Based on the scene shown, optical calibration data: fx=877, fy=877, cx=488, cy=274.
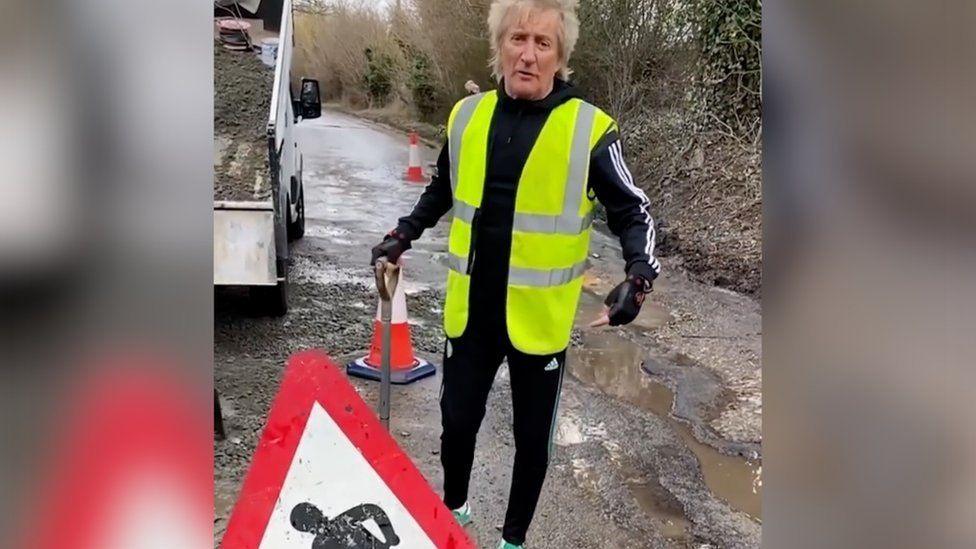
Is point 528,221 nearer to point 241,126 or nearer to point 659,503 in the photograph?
point 659,503

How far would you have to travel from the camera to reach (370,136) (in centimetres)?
2142

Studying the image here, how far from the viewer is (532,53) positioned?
246 centimetres

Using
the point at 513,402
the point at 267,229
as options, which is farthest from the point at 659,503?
the point at 267,229

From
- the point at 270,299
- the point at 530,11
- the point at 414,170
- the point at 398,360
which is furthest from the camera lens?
the point at 414,170

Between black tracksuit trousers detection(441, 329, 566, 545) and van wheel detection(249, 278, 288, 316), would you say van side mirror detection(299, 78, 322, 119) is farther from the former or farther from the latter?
black tracksuit trousers detection(441, 329, 566, 545)

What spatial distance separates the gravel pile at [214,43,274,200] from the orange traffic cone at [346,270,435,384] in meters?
0.99

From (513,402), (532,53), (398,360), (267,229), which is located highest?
(532,53)

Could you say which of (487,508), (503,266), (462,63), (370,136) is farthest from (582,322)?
(370,136)

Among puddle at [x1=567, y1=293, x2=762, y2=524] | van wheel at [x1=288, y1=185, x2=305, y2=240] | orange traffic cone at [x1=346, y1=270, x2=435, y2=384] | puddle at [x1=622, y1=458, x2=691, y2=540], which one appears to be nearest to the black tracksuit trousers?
puddle at [x1=622, y1=458, x2=691, y2=540]

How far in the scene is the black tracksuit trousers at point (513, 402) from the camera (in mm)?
2670

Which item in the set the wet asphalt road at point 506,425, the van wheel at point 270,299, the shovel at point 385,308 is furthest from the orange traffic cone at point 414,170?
the shovel at point 385,308

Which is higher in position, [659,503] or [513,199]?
[513,199]

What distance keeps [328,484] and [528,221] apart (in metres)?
1.02

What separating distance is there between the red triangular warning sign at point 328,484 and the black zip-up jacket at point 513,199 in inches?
31.4
